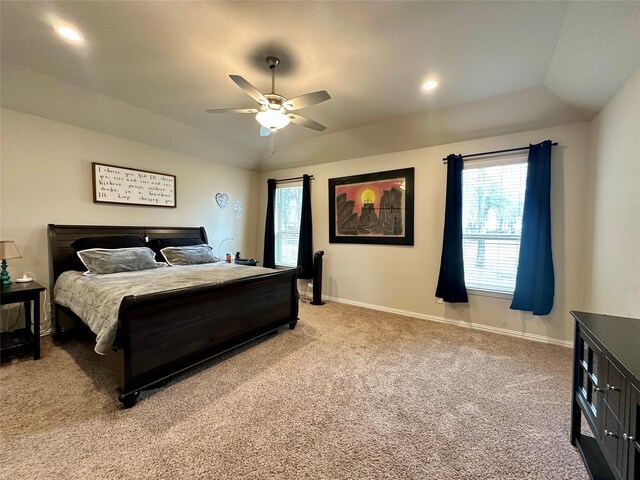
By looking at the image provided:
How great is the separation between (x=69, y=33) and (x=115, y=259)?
2.15 m

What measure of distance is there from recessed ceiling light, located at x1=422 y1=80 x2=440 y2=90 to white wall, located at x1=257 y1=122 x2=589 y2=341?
3.55ft

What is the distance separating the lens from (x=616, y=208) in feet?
7.51

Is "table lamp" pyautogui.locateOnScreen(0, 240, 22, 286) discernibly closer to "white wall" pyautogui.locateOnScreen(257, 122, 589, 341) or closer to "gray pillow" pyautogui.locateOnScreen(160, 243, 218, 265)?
"gray pillow" pyautogui.locateOnScreen(160, 243, 218, 265)

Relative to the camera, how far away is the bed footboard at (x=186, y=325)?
188cm

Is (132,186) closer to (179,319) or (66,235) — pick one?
(66,235)

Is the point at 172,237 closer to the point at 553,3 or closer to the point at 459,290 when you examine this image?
the point at 459,290

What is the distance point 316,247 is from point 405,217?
5.64ft

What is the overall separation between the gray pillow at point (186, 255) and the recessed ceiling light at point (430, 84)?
11.7 ft

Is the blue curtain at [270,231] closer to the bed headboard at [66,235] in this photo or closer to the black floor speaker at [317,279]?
the black floor speaker at [317,279]

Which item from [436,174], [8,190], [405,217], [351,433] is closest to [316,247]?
[405,217]

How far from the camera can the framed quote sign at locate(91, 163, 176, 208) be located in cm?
349

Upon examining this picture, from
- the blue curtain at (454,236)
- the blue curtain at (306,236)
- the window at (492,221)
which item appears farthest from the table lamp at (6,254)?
the window at (492,221)

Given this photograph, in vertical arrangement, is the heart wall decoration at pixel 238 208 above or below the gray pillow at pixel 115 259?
above

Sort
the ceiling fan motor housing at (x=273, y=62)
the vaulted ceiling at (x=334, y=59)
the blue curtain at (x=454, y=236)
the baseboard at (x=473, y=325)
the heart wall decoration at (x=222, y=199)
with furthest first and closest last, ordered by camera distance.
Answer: the heart wall decoration at (x=222, y=199) → the blue curtain at (x=454, y=236) → the baseboard at (x=473, y=325) → the ceiling fan motor housing at (x=273, y=62) → the vaulted ceiling at (x=334, y=59)
